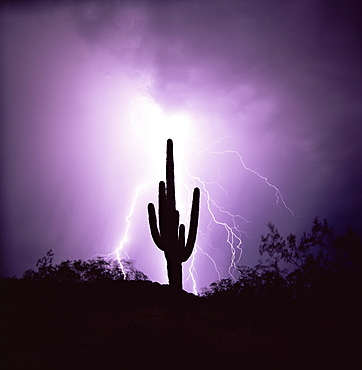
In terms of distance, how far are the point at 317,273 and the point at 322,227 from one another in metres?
1.56

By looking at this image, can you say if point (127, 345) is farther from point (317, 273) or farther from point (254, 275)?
point (254, 275)

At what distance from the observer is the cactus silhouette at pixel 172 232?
11.5 metres

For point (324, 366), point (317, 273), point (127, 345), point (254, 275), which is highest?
point (254, 275)

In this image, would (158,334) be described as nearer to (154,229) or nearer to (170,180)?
(154,229)

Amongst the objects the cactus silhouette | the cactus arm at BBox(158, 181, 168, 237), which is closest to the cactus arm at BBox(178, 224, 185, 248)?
the cactus silhouette

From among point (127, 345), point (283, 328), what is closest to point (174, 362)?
point (127, 345)

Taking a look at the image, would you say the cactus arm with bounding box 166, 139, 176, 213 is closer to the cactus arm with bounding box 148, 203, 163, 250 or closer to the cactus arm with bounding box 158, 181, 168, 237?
the cactus arm with bounding box 158, 181, 168, 237

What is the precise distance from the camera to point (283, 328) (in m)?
9.06

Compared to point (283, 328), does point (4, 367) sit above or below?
below

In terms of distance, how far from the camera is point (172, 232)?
38.2ft

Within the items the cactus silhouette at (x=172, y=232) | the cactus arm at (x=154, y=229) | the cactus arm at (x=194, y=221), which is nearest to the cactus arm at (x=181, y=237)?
the cactus silhouette at (x=172, y=232)

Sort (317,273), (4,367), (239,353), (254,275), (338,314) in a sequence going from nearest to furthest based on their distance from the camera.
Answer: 1. (4,367)
2. (239,353)
3. (338,314)
4. (317,273)
5. (254,275)

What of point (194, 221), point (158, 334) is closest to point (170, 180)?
point (194, 221)

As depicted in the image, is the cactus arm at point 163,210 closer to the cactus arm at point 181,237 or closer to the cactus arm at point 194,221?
the cactus arm at point 181,237
